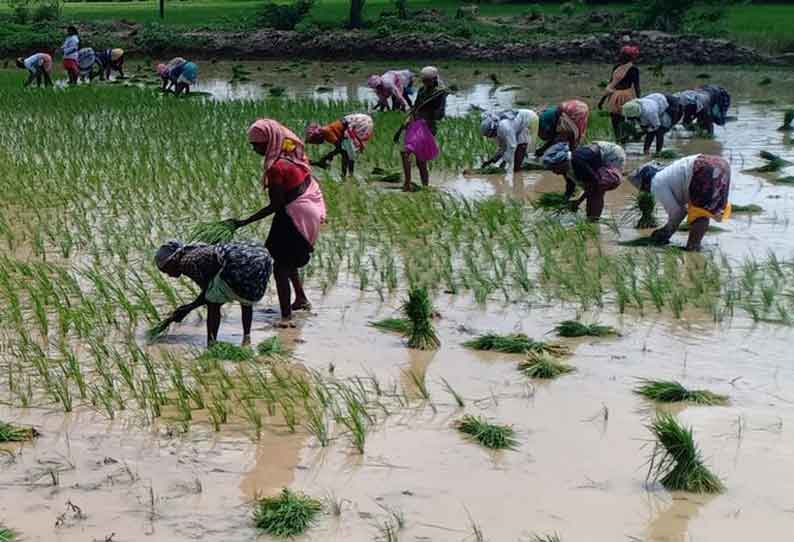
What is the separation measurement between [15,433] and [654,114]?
29.1ft

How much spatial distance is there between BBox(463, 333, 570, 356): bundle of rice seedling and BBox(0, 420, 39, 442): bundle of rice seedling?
7.40ft

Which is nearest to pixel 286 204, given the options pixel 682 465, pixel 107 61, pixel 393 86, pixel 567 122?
pixel 682 465

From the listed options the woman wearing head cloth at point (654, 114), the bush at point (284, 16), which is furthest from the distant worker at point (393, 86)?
the bush at point (284, 16)

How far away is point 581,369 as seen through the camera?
18.1ft

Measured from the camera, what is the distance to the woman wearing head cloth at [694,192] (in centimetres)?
778

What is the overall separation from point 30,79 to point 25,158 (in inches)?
412

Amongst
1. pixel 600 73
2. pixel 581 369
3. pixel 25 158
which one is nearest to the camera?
pixel 581 369

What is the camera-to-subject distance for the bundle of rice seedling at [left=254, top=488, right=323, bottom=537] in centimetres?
374

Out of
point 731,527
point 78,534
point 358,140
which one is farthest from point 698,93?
point 78,534

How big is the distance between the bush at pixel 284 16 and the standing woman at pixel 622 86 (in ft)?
70.4

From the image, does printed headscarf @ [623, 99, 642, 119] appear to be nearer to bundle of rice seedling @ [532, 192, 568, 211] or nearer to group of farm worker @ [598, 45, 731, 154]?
group of farm worker @ [598, 45, 731, 154]

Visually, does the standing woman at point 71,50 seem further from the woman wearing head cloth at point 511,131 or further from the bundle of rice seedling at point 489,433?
the bundle of rice seedling at point 489,433

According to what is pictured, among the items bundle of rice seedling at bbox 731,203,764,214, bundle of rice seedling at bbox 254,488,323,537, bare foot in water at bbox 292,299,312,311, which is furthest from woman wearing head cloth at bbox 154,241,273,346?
bundle of rice seedling at bbox 731,203,764,214

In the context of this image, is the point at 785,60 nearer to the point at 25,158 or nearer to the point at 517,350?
the point at 25,158
